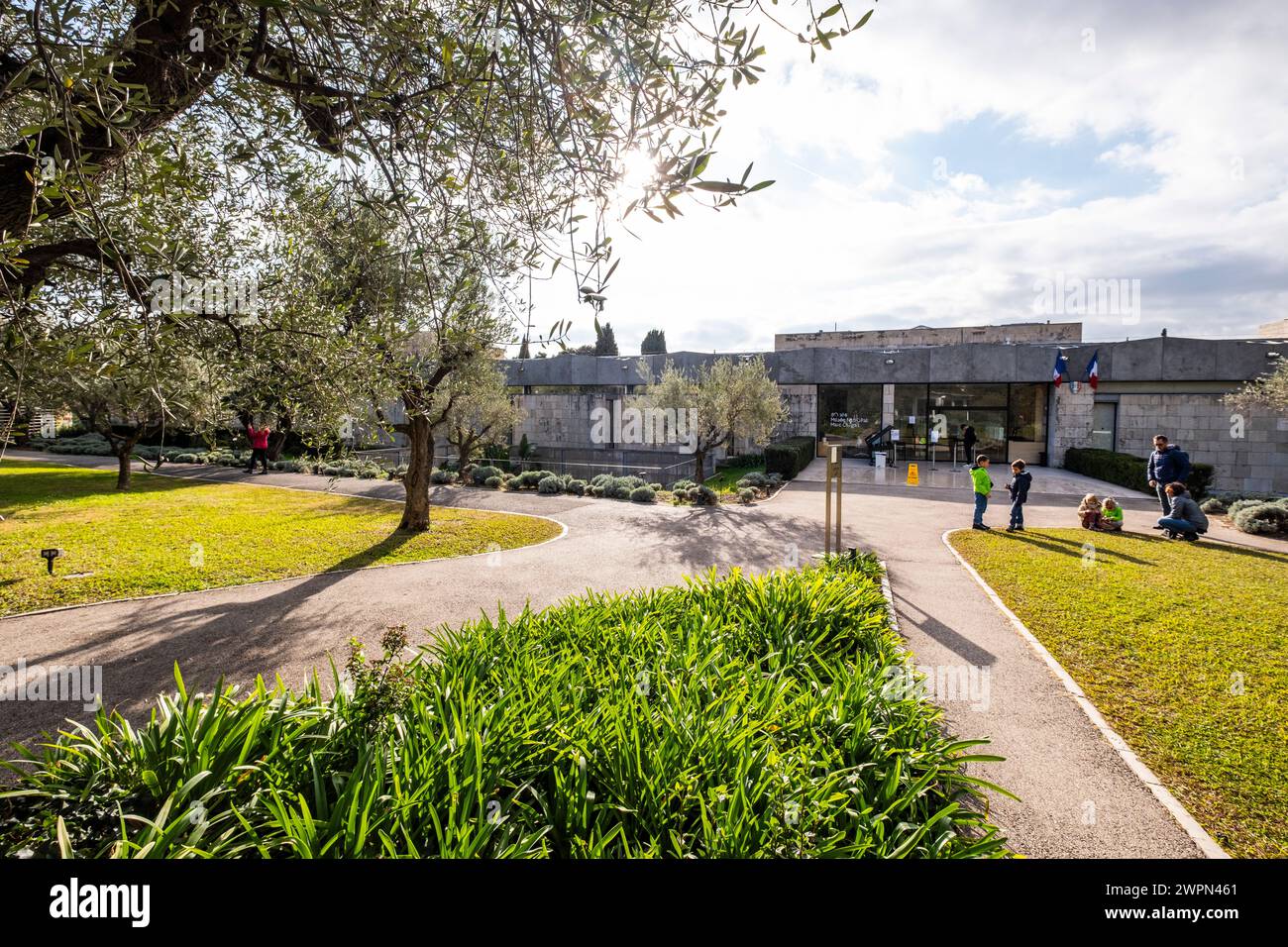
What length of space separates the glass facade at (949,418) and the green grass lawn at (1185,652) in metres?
17.5

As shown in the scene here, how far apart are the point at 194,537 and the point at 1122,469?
28.9 metres

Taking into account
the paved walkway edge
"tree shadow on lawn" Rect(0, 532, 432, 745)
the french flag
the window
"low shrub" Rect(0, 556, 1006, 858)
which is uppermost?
the french flag

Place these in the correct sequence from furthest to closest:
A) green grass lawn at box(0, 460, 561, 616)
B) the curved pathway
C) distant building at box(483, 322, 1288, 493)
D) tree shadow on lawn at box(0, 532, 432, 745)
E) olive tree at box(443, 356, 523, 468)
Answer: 1. distant building at box(483, 322, 1288, 493)
2. olive tree at box(443, 356, 523, 468)
3. green grass lawn at box(0, 460, 561, 616)
4. tree shadow on lawn at box(0, 532, 432, 745)
5. the curved pathway

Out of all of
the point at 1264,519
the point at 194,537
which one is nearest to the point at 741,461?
the point at 1264,519

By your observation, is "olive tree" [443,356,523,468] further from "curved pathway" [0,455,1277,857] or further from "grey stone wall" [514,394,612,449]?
"curved pathway" [0,455,1277,857]

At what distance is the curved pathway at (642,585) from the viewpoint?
4305mm

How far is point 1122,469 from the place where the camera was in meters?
21.5

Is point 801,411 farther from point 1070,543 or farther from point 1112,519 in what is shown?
point 1070,543

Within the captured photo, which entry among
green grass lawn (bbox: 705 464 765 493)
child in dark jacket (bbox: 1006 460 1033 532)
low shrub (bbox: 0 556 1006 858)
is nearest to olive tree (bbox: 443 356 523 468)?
green grass lawn (bbox: 705 464 765 493)

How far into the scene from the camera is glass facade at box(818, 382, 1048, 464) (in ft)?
94.8

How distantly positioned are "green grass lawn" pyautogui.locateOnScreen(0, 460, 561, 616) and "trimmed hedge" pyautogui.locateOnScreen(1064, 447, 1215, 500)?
20.6m

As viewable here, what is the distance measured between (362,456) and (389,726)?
84.9 feet

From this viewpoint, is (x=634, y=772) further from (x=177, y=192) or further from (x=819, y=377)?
(x=819, y=377)
